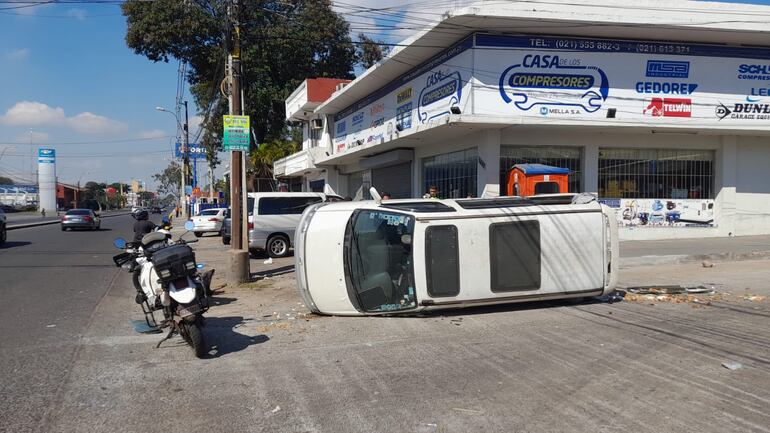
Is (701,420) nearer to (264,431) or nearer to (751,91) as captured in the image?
(264,431)

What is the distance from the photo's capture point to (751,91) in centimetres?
1762

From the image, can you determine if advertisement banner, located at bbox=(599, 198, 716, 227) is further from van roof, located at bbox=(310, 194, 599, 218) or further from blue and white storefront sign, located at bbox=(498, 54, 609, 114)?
van roof, located at bbox=(310, 194, 599, 218)

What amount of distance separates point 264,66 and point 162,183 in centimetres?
9589

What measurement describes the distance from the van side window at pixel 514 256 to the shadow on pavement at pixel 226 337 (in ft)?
10.5

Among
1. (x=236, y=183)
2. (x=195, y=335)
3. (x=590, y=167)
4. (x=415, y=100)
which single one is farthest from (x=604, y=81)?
(x=195, y=335)

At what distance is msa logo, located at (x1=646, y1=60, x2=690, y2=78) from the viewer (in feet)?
56.0

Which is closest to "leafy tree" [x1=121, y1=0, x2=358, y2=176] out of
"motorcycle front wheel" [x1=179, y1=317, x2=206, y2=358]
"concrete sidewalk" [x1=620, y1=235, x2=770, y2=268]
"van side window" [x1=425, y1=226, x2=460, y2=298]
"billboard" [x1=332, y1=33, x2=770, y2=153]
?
"billboard" [x1=332, y1=33, x2=770, y2=153]

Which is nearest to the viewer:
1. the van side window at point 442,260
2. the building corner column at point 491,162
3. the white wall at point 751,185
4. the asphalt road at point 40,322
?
the asphalt road at point 40,322

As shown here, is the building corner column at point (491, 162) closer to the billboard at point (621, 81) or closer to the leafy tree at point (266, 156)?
the billboard at point (621, 81)

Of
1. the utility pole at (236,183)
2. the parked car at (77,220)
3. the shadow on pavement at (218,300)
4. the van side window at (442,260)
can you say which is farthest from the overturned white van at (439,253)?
the parked car at (77,220)

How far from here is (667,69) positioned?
1717cm

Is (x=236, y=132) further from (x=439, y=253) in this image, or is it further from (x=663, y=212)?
(x=663, y=212)

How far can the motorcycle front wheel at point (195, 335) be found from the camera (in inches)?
233

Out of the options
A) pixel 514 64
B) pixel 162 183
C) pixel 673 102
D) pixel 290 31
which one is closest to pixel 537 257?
pixel 514 64
